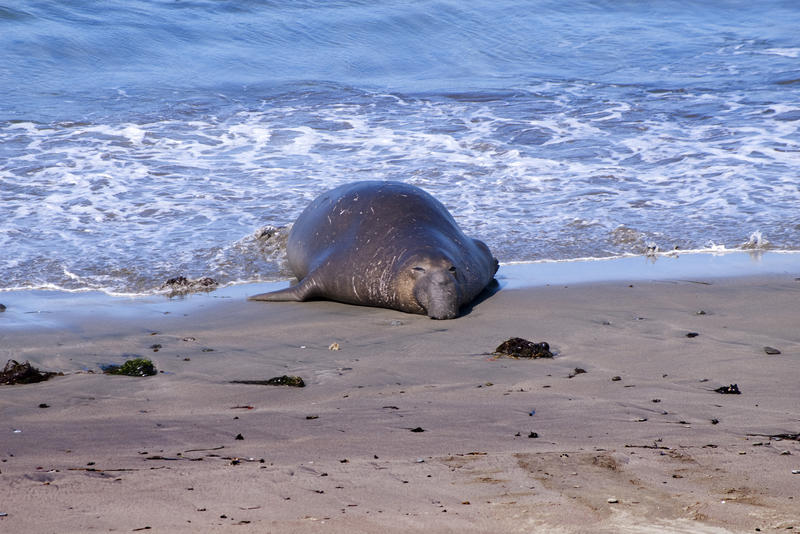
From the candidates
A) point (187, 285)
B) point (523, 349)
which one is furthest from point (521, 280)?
point (187, 285)

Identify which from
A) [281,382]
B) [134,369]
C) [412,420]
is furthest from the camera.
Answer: [134,369]

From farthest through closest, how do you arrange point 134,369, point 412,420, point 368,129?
point 368,129 → point 134,369 → point 412,420

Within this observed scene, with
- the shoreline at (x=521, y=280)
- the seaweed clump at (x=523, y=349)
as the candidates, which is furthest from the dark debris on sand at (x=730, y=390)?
the shoreline at (x=521, y=280)

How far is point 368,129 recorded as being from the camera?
43.9 feet

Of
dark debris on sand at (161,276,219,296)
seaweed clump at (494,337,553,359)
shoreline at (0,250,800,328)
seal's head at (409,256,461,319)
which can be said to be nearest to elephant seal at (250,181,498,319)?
seal's head at (409,256,461,319)

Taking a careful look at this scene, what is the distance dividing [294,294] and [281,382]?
91.3 inches

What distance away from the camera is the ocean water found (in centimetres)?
894

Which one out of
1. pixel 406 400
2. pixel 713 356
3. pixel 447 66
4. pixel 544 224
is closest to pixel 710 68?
pixel 447 66

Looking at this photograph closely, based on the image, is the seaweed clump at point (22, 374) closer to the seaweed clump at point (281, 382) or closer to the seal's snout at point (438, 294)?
the seaweed clump at point (281, 382)

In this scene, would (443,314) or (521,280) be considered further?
(521,280)

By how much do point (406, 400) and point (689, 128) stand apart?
31.9ft

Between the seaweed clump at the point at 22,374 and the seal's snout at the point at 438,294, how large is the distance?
105 inches

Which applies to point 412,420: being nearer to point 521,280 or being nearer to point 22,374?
point 22,374

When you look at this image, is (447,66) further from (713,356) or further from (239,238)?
(713,356)
